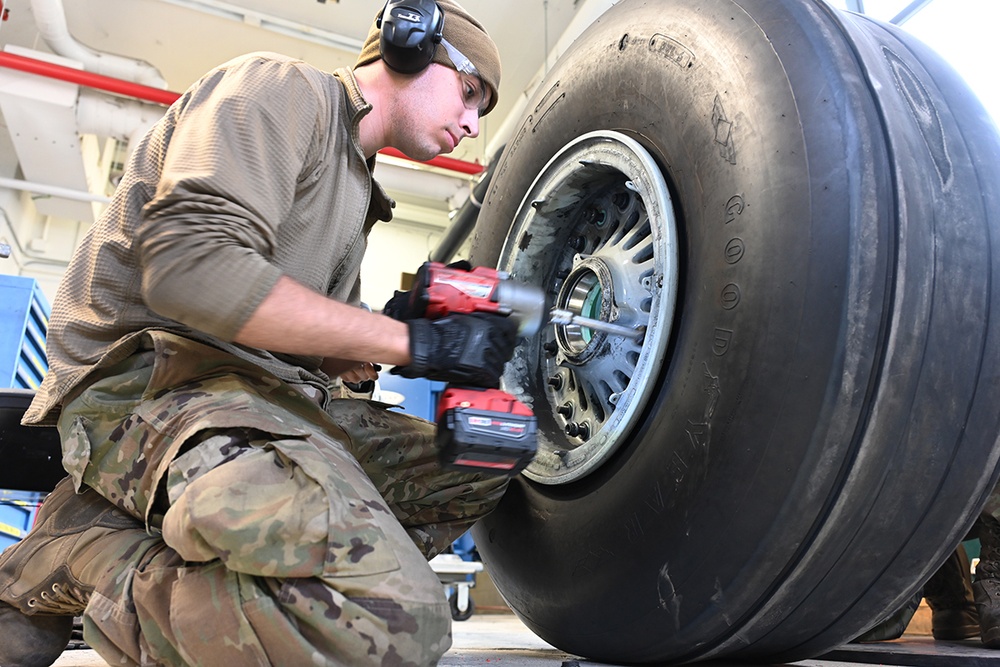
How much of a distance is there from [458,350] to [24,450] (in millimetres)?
936

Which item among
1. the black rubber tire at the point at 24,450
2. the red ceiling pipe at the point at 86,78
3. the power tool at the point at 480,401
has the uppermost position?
the red ceiling pipe at the point at 86,78

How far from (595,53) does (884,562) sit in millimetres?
934

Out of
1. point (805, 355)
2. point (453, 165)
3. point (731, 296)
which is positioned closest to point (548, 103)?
point (731, 296)

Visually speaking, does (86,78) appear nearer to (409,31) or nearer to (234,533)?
(409,31)

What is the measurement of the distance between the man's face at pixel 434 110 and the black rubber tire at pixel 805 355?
40cm

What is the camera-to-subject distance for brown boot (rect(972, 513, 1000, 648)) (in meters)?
1.45

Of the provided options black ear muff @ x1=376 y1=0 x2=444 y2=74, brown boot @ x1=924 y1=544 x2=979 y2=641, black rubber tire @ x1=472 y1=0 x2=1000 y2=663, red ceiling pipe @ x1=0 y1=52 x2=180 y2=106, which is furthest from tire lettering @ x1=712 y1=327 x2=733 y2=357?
red ceiling pipe @ x1=0 y1=52 x2=180 y2=106

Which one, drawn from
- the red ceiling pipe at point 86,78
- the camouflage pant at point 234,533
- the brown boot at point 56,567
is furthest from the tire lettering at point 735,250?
the red ceiling pipe at point 86,78

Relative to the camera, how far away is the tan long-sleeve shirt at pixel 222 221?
0.87 m

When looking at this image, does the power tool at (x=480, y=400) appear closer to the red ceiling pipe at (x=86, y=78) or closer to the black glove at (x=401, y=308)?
the black glove at (x=401, y=308)

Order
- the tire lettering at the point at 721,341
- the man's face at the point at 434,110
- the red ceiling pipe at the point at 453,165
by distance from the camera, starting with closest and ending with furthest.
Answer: the tire lettering at the point at 721,341
the man's face at the point at 434,110
the red ceiling pipe at the point at 453,165

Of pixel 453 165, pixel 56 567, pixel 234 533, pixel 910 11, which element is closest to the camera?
pixel 234 533

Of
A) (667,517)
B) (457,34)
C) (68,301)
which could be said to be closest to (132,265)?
(68,301)

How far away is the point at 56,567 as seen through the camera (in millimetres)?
1038
